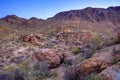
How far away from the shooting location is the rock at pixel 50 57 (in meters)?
13.8

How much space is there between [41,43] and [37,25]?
97.4ft

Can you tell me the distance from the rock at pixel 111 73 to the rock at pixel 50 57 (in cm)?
550

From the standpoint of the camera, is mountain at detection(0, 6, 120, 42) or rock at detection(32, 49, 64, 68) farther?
mountain at detection(0, 6, 120, 42)

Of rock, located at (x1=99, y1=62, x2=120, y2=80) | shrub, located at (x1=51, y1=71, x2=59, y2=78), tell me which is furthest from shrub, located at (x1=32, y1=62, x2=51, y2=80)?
rock, located at (x1=99, y1=62, x2=120, y2=80)

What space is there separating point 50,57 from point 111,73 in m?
6.32

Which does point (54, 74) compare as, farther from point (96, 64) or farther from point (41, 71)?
point (96, 64)

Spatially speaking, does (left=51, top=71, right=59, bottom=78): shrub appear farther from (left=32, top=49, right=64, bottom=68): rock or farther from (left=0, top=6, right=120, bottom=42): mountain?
(left=0, top=6, right=120, bottom=42): mountain

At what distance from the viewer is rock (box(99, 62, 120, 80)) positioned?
7948 mm

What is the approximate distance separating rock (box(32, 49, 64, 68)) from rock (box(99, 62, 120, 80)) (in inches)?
216

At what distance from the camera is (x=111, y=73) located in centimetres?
825

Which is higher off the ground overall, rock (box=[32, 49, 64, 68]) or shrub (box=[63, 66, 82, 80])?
rock (box=[32, 49, 64, 68])

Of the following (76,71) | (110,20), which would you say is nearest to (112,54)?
(76,71)

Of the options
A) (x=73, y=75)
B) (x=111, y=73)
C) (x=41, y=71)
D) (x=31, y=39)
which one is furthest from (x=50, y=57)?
(x=31, y=39)

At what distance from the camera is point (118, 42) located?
11.9 meters
